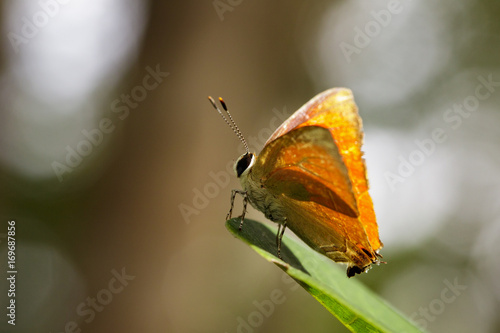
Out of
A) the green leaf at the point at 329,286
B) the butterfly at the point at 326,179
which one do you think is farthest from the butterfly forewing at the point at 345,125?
the green leaf at the point at 329,286

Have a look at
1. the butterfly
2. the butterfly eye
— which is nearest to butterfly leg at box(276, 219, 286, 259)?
the butterfly

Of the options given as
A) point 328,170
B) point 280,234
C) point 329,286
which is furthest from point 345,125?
point 329,286

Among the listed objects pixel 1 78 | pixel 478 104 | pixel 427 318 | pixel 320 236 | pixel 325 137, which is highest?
pixel 1 78

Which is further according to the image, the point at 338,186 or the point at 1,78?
the point at 1,78

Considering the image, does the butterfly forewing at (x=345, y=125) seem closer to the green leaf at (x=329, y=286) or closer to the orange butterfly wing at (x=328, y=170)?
the orange butterfly wing at (x=328, y=170)

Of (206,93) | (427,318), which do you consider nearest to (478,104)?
(427,318)

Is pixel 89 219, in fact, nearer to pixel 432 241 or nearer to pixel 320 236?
pixel 320 236

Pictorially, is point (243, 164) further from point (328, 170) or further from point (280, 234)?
point (328, 170)
